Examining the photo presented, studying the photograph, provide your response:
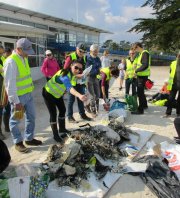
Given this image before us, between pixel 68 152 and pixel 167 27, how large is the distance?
1057 inches

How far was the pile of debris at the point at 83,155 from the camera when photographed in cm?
352

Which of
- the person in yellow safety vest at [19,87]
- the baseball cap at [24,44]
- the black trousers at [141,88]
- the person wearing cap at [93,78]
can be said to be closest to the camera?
the person in yellow safety vest at [19,87]

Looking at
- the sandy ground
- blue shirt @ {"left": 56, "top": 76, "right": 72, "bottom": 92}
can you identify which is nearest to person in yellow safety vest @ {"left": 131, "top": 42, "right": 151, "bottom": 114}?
the sandy ground

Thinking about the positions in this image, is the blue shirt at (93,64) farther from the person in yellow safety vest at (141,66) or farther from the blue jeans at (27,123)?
the blue jeans at (27,123)

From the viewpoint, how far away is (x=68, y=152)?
3668 millimetres

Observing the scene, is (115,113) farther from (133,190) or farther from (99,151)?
(133,190)

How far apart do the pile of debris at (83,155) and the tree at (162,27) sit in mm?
25096

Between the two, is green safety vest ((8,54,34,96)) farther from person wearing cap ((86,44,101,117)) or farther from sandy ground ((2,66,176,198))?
person wearing cap ((86,44,101,117))

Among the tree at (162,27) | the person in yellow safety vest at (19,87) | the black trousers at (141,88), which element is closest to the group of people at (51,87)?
the person in yellow safety vest at (19,87)

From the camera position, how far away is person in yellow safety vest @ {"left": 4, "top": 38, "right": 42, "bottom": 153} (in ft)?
13.4

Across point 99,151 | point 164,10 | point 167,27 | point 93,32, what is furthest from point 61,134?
point 93,32

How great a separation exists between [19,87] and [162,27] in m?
26.9

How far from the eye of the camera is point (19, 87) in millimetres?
4324

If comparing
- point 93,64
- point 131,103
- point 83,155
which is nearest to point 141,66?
point 131,103
